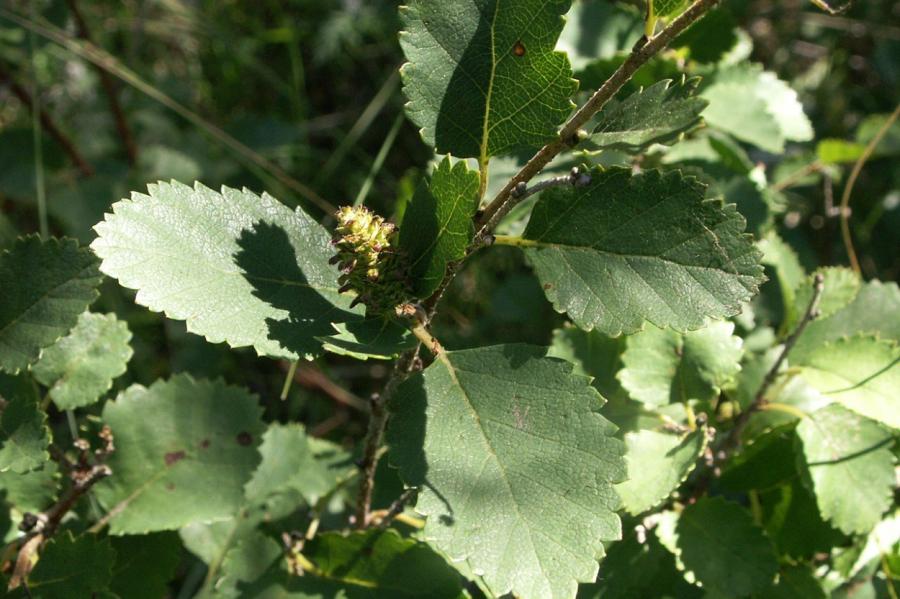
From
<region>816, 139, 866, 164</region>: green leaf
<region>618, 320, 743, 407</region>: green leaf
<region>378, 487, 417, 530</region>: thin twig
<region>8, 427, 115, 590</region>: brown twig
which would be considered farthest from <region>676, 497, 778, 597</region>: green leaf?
<region>816, 139, 866, 164</region>: green leaf

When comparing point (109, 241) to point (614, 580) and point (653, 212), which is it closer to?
point (653, 212)

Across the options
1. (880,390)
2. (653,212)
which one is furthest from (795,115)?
(653,212)

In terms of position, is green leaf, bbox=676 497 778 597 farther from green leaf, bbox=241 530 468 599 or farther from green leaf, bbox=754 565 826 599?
green leaf, bbox=241 530 468 599

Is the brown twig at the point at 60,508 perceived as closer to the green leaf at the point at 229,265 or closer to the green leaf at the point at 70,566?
the green leaf at the point at 70,566

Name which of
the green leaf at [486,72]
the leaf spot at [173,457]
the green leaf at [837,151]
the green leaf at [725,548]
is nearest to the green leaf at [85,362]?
the leaf spot at [173,457]

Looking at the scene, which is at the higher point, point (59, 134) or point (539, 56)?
point (539, 56)

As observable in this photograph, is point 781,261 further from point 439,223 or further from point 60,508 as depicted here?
point 60,508
